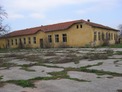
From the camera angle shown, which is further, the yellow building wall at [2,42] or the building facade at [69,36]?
the yellow building wall at [2,42]

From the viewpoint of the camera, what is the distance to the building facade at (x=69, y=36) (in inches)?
1411

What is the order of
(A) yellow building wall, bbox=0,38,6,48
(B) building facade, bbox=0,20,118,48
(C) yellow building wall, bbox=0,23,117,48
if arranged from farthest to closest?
(A) yellow building wall, bbox=0,38,6,48, (B) building facade, bbox=0,20,118,48, (C) yellow building wall, bbox=0,23,117,48

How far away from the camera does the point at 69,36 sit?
37.6m

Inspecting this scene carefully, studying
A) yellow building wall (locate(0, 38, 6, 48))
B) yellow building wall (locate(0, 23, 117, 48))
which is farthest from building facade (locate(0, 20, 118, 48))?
yellow building wall (locate(0, 38, 6, 48))

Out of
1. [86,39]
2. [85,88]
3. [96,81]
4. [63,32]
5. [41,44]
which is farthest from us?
[41,44]

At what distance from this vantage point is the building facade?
3584cm

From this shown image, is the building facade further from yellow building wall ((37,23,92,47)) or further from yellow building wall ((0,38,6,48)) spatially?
yellow building wall ((0,38,6,48))

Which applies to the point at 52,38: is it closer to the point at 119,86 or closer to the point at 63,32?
the point at 63,32

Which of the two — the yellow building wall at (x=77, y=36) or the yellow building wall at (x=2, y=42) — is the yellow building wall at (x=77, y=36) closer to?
the yellow building wall at (x=77, y=36)

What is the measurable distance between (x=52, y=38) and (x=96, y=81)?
110 feet

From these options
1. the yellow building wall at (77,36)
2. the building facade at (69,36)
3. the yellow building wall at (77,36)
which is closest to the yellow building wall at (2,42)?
the building facade at (69,36)

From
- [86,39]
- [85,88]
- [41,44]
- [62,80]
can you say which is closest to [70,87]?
[85,88]

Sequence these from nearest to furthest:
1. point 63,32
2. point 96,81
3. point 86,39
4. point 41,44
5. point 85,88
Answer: point 85,88 → point 96,81 → point 86,39 → point 63,32 → point 41,44

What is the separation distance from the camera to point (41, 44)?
43.1m
